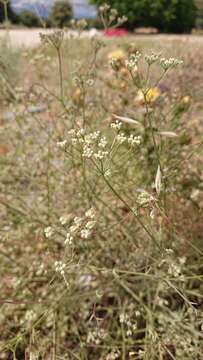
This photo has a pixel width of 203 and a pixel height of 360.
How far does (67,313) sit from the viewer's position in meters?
1.64

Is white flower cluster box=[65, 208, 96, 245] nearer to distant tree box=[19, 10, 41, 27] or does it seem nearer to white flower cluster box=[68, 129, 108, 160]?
white flower cluster box=[68, 129, 108, 160]

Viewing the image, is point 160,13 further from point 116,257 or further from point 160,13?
point 116,257

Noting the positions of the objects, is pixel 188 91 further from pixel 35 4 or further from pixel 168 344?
pixel 168 344

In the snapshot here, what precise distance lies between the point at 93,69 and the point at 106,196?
556mm

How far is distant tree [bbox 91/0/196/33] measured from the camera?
12984mm

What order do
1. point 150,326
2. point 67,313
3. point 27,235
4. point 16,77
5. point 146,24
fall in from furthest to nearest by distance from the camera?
point 146,24 < point 16,77 < point 27,235 < point 67,313 < point 150,326

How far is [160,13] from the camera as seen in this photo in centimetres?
1382

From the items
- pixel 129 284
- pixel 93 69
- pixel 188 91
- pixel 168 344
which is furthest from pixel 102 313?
pixel 188 91

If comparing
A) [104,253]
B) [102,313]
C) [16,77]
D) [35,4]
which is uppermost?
[35,4]

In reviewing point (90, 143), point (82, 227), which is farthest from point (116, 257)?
point (90, 143)

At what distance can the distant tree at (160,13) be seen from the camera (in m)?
13.0

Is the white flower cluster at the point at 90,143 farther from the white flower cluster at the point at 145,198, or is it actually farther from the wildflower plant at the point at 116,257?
the wildflower plant at the point at 116,257

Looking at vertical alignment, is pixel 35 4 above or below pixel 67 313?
above

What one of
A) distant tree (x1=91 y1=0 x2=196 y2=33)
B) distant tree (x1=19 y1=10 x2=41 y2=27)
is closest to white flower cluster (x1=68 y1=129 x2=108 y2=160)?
distant tree (x1=91 y1=0 x2=196 y2=33)
